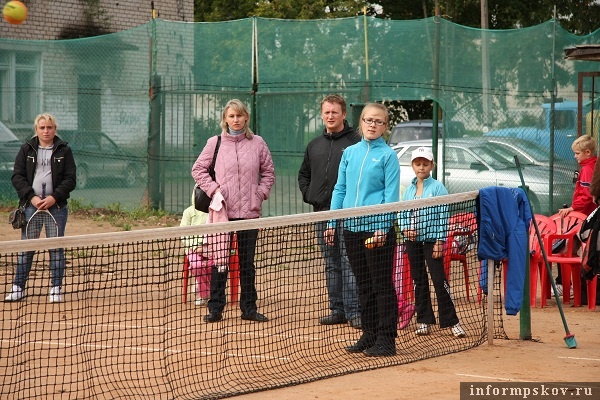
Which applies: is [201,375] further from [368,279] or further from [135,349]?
[368,279]

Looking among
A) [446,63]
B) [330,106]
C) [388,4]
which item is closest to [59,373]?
[330,106]

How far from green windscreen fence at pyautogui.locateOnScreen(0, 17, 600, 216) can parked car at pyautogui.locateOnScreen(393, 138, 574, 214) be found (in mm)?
18

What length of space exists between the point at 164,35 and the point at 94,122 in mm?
1888

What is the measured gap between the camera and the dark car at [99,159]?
16.5 m

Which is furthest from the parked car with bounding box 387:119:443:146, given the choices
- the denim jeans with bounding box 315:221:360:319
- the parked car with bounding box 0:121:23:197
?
the denim jeans with bounding box 315:221:360:319

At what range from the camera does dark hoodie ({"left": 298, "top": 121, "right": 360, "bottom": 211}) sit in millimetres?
8828

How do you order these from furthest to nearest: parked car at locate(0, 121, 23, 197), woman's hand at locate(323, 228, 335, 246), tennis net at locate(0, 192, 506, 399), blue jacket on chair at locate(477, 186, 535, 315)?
parked car at locate(0, 121, 23, 197), blue jacket on chair at locate(477, 186, 535, 315), woman's hand at locate(323, 228, 335, 246), tennis net at locate(0, 192, 506, 399)

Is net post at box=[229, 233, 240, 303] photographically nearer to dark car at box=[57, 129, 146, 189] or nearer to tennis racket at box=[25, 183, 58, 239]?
tennis racket at box=[25, 183, 58, 239]

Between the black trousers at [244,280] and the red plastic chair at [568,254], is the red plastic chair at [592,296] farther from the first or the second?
the black trousers at [244,280]

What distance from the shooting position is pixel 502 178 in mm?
13648

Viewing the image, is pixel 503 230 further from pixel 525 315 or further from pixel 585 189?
pixel 585 189

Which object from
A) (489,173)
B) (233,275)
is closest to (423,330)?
(233,275)

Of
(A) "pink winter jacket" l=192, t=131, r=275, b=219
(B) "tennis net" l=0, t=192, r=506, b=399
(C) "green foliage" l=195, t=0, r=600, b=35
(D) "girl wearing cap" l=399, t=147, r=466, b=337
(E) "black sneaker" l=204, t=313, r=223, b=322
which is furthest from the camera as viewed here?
(C) "green foliage" l=195, t=0, r=600, b=35

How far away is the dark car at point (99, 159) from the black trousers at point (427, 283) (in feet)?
29.5
